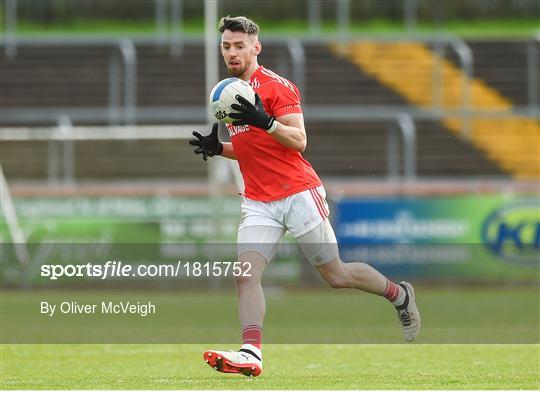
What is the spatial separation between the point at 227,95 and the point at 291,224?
3.24ft

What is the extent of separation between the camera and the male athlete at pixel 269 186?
8.77 m

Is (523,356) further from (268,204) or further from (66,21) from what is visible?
(66,21)

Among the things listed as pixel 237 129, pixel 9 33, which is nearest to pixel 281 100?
pixel 237 129

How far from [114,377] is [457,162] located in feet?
58.4

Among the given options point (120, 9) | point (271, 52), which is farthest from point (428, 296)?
point (120, 9)

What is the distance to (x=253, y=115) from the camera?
8.57 meters

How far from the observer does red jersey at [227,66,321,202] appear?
8.98m

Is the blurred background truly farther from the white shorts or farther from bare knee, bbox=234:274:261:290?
bare knee, bbox=234:274:261:290

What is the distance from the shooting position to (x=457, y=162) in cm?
2647

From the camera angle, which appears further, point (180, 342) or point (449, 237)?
point (449, 237)

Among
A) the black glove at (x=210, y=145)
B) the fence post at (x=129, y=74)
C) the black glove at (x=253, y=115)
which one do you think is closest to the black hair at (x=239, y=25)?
the black glove at (x=253, y=115)

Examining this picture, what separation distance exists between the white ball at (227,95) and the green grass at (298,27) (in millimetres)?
24071

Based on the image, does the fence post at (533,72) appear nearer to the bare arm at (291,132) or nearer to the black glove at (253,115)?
the bare arm at (291,132)

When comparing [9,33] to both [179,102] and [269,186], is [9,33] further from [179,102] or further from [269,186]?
[269,186]
